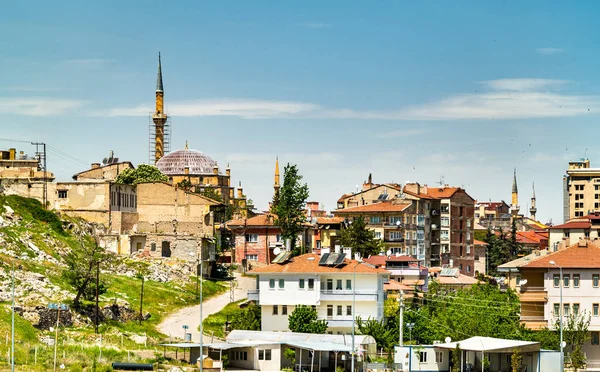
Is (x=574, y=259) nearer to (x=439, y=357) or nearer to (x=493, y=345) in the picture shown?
(x=493, y=345)

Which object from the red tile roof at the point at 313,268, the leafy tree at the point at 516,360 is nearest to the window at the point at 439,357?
the leafy tree at the point at 516,360

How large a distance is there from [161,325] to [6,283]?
30.9ft

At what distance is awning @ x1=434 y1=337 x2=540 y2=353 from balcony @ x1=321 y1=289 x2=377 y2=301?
24.3 ft

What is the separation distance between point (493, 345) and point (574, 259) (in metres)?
13.8

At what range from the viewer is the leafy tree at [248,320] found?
7506cm

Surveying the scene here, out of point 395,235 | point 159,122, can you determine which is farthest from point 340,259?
point 159,122

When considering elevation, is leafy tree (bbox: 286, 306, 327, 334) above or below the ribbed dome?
below

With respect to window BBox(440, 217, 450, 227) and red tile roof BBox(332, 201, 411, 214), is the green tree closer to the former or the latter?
red tile roof BBox(332, 201, 411, 214)

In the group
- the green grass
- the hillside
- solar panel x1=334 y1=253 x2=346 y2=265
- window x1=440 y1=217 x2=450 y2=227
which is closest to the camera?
the hillside

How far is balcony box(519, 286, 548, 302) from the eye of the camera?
7770 cm

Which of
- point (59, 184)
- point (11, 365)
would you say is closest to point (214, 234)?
point (59, 184)

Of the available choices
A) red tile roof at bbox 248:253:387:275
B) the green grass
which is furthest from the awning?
the green grass

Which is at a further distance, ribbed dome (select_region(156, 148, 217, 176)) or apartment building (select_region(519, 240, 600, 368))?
ribbed dome (select_region(156, 148, 217, 176))

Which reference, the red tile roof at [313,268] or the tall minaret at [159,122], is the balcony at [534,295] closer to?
the red tile roof at [313,268]
